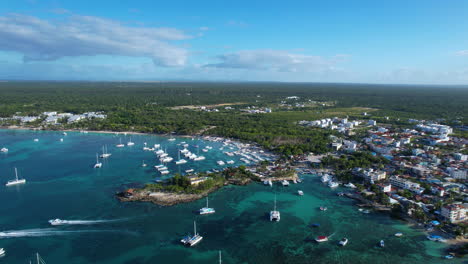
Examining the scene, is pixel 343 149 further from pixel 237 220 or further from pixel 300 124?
pixel 237 220

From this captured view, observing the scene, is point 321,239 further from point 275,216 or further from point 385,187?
point 385,187

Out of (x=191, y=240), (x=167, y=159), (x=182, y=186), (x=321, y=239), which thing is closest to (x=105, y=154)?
(x=167, y=159)

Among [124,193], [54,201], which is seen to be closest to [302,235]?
[124,193]

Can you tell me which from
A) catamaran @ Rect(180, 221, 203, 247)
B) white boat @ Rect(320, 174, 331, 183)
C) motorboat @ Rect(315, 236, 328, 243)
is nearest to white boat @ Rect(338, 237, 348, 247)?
motorboat @ Rect(315, 236, 328, 243)

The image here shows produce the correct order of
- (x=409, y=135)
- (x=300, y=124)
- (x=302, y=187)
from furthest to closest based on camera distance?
(x=300, y=124)
(x=409, y=135)
(x=302, y=187)

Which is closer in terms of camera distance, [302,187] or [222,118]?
[302,187]

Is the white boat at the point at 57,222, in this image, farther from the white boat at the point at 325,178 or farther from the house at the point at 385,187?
the house at the point at 385,187
